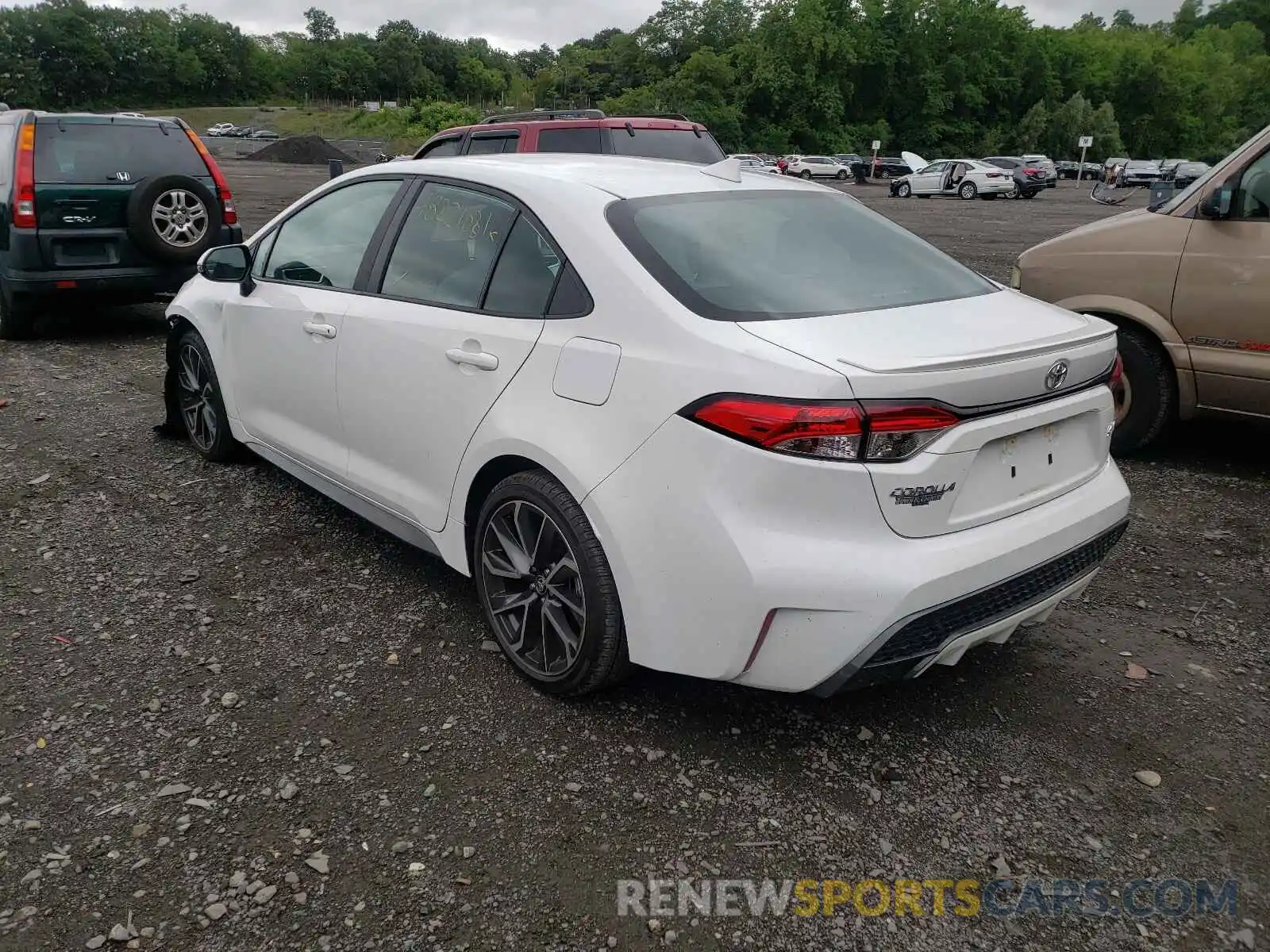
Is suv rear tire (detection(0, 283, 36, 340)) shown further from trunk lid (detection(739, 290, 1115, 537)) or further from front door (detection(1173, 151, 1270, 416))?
front door (detection(1173, 151, 1270, 416))

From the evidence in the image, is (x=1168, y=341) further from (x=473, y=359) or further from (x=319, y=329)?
(x=319, y=329)

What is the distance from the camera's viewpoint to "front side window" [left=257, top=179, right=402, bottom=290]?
3.81 meters

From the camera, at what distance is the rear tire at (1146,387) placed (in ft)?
16.9

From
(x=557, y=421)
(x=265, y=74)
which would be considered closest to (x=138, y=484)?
(x=557, y=421)

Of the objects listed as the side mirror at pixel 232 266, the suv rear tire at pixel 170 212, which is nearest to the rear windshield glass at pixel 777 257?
the side mirror at pixel 232 266

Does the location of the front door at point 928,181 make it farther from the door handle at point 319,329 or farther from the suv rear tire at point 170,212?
the door handle at point 319,329

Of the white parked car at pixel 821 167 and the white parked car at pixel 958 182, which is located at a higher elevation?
the white parked car at pixel 821 167

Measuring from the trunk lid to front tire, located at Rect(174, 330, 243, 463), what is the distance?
3.31 m

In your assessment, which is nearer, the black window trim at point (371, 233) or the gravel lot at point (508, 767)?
the gravel lot at point (508, 767)

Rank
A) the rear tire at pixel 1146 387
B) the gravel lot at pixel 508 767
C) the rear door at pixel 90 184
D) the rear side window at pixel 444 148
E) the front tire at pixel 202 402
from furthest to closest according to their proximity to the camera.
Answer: the rear side window at pixel 444 148
the rear door at pixel 90 184
the rear tire at pixel 1146 387
the front tire at pixel 202 402
the gravel lot at pixel 508 767

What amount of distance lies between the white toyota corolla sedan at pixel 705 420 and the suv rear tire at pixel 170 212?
4605mm

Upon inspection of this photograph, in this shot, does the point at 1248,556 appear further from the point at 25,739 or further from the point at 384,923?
the point at 25,739

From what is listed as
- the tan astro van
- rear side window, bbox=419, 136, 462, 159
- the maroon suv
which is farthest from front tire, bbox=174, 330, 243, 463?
rear side window, bbox=419, 136, 462, 159

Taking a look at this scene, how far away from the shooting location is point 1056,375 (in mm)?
2670
